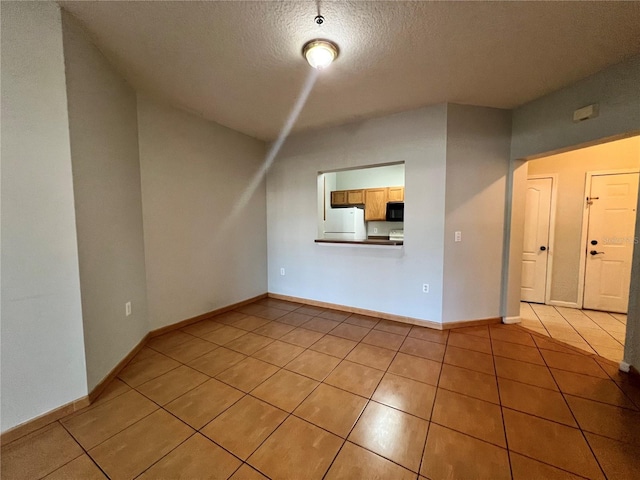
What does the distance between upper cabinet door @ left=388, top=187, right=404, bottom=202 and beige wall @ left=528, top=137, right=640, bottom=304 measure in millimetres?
2113

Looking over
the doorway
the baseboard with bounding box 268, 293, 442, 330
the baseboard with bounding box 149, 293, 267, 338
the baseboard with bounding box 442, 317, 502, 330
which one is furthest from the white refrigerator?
the doorway

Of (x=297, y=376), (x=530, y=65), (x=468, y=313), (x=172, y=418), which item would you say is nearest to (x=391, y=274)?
(x=468, y=313)

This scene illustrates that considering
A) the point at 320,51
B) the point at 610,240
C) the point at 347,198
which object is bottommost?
the point at 610,240

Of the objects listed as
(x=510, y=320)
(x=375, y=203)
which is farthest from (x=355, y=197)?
(x=510, y=320)

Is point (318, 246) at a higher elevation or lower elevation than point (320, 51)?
lower

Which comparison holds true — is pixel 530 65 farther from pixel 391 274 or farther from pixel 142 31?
pixel 142 31

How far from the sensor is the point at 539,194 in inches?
146

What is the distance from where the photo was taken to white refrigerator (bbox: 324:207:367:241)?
542cm

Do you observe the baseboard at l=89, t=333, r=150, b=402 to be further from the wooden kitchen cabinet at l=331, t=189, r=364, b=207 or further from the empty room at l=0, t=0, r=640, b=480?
the wooden kitchen cabinet at l=331, t=189, r=364, b=207

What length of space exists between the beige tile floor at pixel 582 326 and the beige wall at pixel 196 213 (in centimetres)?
394

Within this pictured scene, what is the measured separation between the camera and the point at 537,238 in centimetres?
376

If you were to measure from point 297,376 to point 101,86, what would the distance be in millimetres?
2779

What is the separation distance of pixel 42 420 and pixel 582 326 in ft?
16.7

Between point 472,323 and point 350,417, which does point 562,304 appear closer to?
point 472,323
